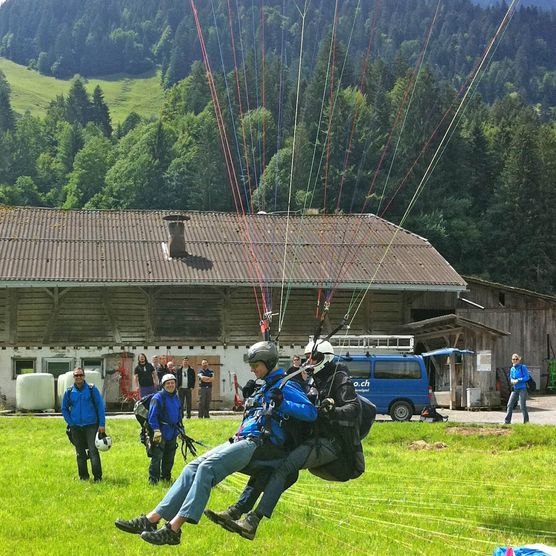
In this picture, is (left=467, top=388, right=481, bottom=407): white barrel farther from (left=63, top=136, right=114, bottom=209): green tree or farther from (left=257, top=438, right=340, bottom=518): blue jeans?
(left=63, top=136, right=114, bottom=209): green tree

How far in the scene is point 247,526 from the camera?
9188 mm

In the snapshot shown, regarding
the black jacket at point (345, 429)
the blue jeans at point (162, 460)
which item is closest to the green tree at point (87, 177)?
the blue jeans at point (162, 460)

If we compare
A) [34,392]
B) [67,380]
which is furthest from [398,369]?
[34,392]

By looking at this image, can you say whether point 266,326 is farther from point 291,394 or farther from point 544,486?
point 544,486

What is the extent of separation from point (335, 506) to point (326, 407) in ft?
12.2

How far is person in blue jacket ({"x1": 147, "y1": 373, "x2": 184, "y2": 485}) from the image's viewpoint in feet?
49.2

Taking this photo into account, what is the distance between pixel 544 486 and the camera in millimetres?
15125

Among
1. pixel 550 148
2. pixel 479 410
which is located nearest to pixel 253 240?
pixel 479 410

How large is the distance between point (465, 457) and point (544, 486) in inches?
152

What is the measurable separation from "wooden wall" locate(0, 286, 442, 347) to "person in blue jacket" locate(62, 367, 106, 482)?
2071cm

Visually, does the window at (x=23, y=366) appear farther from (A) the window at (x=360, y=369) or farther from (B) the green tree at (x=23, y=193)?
(B) the green tree at (x=23, y=193)

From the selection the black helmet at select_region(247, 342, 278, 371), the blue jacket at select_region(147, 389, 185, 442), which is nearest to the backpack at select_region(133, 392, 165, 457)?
the blue jacket at select_region(147, 389, 185, 442)

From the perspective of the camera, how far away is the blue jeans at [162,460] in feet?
49.2

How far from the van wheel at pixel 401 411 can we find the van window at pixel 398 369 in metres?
0.79
